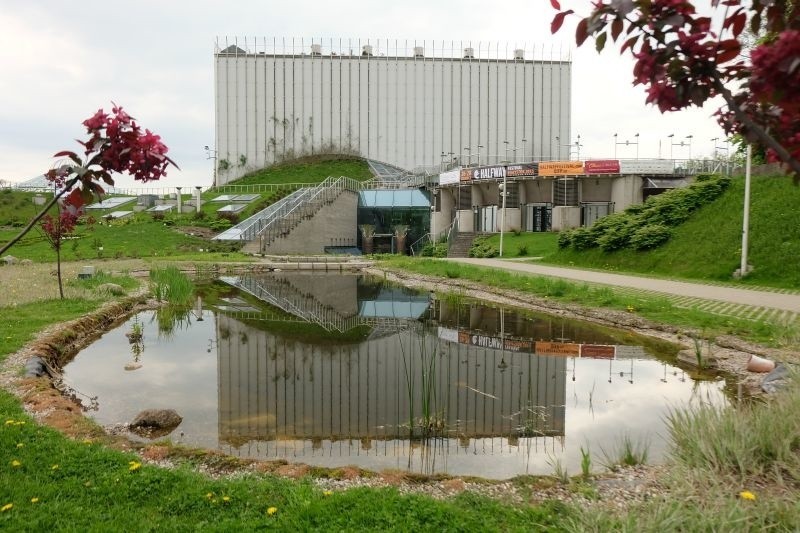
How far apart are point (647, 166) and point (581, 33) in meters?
42.3

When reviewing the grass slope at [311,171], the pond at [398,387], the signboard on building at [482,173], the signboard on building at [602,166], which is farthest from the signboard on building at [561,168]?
the pond at [398,387]

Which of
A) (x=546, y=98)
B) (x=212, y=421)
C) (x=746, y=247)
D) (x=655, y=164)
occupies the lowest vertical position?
(x=212, y=421)

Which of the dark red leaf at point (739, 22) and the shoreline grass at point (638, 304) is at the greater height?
the dark red leaf at point (739, 22)

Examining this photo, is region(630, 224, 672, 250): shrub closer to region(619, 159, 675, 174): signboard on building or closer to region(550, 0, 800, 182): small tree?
region(619, 159, 675, 174): signboard on building

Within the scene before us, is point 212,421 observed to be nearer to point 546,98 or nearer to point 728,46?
point 728,46

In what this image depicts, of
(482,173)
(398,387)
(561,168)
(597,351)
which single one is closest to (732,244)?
(597,351)

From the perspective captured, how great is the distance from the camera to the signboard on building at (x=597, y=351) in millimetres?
9820

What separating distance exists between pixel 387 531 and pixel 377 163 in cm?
6659

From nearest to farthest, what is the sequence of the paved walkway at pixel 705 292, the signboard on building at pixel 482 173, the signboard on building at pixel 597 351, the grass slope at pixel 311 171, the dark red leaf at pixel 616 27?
the dark red leaf at pixel 616 27, the signboard on building at pixel 597 351, the paved walkway at pixel 705 292, the signboard on building at pixel 482 173, the grass slope at pixel 311 171

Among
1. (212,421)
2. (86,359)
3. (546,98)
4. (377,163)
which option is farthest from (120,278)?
(546,98)

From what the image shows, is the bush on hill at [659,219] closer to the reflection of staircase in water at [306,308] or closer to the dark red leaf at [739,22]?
the reflection of staircase in water at [306,308]

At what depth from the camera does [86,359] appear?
9359 millimetres

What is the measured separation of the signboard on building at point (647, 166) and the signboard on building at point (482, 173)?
8.32 metres

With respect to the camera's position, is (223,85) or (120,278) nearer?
(120,278)
